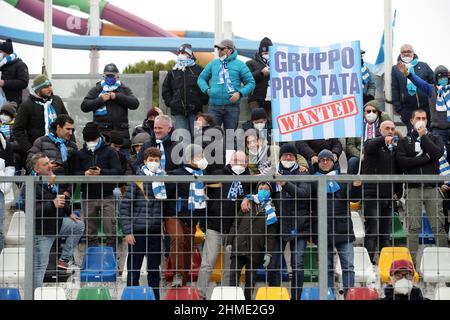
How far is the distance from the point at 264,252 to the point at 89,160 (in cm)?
386

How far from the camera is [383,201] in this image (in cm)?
1318

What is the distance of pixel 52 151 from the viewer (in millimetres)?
16031

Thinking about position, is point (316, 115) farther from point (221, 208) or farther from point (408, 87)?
point (408, 87)

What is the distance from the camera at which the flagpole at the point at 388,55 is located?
19984mm

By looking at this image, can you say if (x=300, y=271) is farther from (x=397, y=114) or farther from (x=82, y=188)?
(x=397, y=114)

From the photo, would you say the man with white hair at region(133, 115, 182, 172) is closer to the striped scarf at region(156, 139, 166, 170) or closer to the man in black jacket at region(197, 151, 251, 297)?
the striped scarf at region(156, 139, 166, 170)

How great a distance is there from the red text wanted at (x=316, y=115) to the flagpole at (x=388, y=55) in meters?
4.25

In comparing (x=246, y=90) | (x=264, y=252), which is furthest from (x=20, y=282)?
(x=246, y=90)

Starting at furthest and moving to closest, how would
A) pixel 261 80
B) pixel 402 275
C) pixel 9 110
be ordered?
pixel 261 80 < pixel 9 110 < pixel 402 275

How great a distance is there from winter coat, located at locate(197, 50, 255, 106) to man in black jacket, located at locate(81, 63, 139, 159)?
0.99 metres

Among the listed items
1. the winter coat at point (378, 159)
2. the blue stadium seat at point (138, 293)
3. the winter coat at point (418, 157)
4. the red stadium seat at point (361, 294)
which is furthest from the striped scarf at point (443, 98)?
the blue stadium seat at point (138, 293)

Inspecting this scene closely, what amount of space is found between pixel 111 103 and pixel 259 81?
82.1 inches

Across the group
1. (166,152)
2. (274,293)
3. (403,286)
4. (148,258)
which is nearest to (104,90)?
(166,152)

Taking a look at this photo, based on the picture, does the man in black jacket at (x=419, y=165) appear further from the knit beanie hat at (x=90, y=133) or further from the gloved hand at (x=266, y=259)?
the knit beanie hat at (x=90, y=133)
